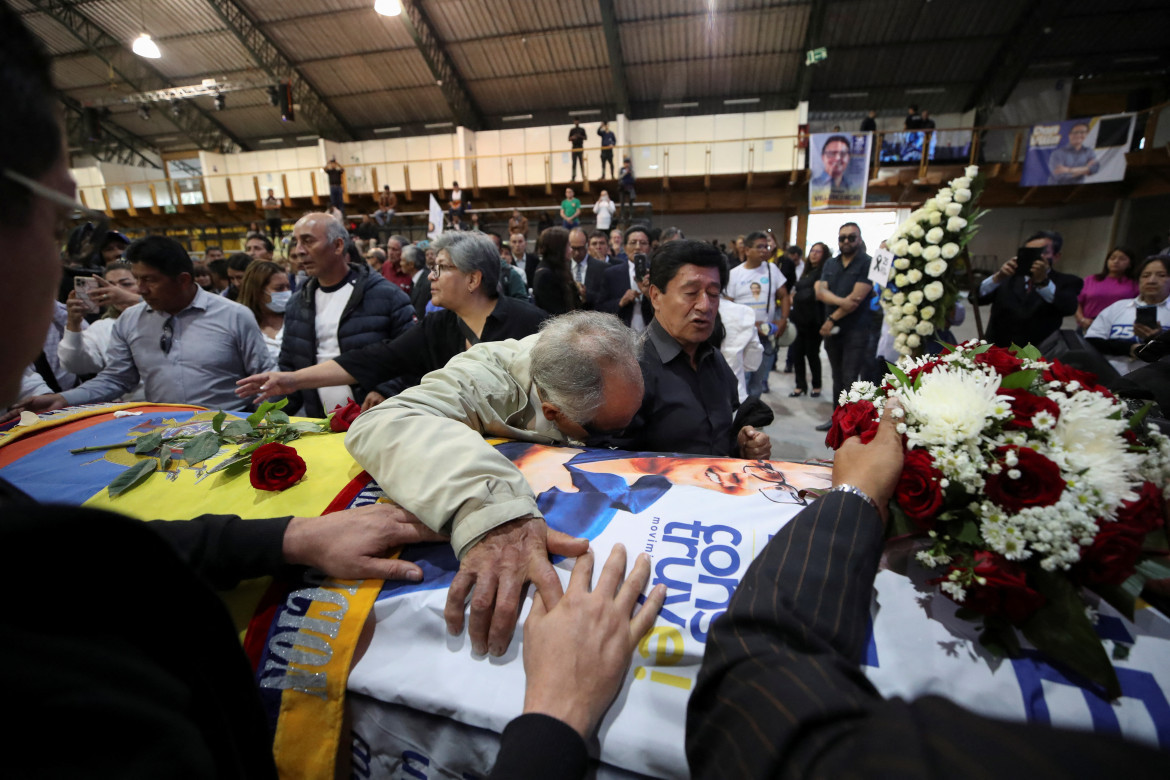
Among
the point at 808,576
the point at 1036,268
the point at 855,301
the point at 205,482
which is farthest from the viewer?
the point at 855,301

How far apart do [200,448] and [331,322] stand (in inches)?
64.8

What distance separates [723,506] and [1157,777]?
80cm

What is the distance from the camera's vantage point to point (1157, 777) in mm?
403

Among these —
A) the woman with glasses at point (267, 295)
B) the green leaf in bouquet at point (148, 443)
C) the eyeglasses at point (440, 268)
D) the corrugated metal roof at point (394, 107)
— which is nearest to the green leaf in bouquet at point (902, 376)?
the eyeglasses at point (440, 268)

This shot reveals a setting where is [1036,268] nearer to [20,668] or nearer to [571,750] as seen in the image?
[571,750]

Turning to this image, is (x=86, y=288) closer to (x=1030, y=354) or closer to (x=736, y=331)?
(x=736, y=331)

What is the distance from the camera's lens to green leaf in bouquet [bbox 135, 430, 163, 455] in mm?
1595

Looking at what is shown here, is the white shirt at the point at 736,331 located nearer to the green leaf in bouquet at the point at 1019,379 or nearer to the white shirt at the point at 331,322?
the white shirt at the point at 331,322

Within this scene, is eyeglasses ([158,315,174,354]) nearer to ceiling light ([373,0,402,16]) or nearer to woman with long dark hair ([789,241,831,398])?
woman with long dark hair ([789,241,831,398])

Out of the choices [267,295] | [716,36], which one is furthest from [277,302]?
[716,36]

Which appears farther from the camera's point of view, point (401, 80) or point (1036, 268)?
point (401, 80)

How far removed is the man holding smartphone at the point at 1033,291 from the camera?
425 centimetres

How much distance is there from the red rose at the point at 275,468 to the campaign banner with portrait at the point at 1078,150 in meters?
14.7

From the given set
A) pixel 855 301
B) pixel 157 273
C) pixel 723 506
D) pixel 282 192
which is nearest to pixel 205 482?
pixel 723 506
